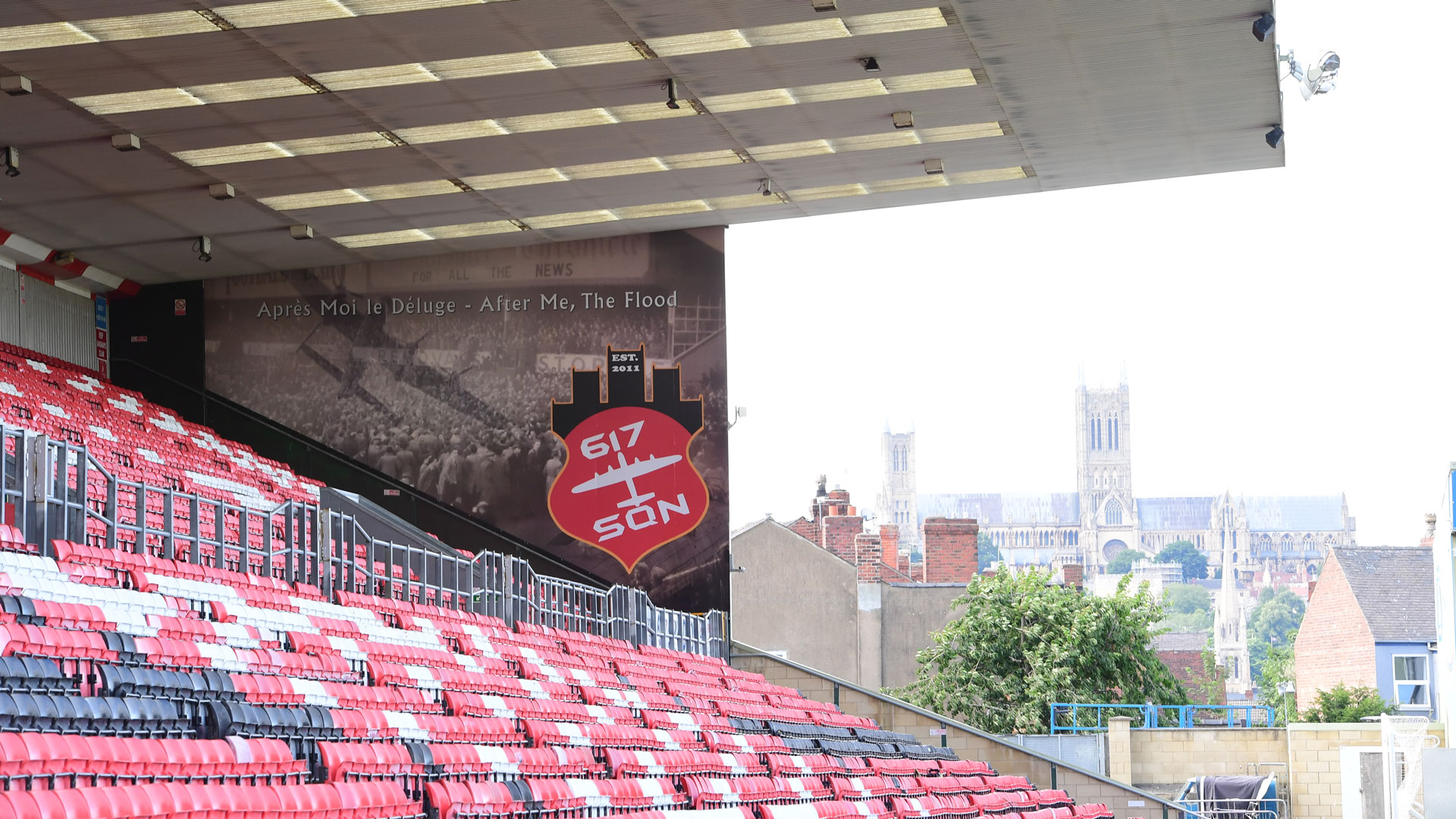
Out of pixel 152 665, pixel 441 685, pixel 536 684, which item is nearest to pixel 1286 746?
pixel 536 684

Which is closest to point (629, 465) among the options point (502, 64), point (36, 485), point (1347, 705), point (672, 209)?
point (672, 209)

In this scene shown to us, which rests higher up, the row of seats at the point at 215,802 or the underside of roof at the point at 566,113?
the underside of roof at the point at 566,113

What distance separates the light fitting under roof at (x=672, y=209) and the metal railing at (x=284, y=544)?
226 inches

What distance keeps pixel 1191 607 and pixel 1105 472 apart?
85.0 ft

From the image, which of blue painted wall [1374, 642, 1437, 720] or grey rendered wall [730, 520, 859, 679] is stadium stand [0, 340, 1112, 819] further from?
blue painted wall [1374, 642, 1437, 720]

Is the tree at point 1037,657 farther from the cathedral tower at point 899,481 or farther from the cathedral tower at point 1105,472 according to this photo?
the cathedral tower at point 899,481

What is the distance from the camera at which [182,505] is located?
1258cm

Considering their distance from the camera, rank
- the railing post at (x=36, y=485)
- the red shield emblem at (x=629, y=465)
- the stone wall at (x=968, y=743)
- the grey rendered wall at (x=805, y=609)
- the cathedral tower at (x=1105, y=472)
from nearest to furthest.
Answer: the railing post at (x=36, y=485), the stone wall at (x=968, y=743), the red shield emblem at (x=629, y=465), the grey rendered wall at (x=805, y=609), the cathedral tower at (x=1105, y=472)

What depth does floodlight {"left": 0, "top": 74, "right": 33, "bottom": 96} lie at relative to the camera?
56.6 ft

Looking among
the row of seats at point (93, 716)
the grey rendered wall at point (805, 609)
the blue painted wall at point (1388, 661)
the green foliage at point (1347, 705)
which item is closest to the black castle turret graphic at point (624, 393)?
the row of seats at point (93, 716)

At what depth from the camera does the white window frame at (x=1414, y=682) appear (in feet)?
117

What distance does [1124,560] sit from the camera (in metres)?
178

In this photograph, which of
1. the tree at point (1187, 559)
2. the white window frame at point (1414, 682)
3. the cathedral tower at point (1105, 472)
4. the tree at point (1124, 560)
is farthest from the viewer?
the cathedral tower at point (1105, 472)

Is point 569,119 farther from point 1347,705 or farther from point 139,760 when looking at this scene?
point 1347,705
